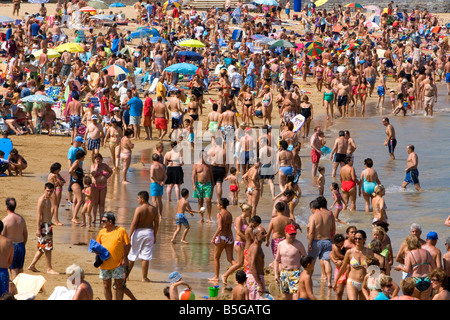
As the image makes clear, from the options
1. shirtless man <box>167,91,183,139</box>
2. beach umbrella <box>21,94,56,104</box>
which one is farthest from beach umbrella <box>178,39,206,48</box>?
beach umbrella <box>21,94,56,104</box>

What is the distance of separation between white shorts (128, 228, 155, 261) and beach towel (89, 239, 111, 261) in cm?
136

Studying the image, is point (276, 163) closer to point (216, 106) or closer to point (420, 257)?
point (216, 106)

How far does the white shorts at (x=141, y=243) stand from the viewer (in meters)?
11.7

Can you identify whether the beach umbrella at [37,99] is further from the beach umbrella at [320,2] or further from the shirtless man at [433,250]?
the beach umbrella at [320,2]

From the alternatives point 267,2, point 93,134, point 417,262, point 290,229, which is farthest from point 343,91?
point 267,2

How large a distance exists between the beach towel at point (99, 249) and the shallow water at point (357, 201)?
168 cm

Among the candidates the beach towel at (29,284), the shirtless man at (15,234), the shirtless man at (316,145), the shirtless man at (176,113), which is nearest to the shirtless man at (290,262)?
the beach towel at (29,284)

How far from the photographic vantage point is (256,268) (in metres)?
11.0

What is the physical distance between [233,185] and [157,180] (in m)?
1.43

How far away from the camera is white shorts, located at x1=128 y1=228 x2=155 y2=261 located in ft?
38.4

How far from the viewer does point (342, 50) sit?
36.2m

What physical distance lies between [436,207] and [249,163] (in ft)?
11.8

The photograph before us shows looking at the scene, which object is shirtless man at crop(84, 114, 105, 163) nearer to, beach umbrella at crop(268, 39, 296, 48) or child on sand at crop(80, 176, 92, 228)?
child on sand at crop(80, 176, 92, 228)

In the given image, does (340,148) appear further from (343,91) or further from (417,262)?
(417,262)
